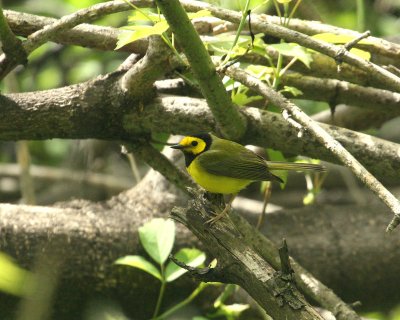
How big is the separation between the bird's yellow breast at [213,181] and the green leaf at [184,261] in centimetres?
33

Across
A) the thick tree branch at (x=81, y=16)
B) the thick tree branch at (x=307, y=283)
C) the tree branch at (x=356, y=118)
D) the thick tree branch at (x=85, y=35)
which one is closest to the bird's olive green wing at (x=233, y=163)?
the thick tree branch at (x=307, y=283)

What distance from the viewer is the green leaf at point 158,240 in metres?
3.43

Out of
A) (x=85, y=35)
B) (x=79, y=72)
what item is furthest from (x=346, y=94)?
(x=79, y=72)

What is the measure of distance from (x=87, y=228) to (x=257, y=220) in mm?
1098

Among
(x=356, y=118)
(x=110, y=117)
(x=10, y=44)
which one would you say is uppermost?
(x=10, y=44)

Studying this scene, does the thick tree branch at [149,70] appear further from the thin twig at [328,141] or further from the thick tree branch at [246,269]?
the thick tree branch at [246,269]

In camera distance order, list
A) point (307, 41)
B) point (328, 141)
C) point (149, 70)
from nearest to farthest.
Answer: point (328, 141) → point (307, 41) → point (149, 70)

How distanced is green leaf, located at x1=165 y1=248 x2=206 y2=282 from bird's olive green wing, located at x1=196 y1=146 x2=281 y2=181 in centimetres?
42

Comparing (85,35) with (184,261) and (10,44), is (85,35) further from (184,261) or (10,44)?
(184,261)

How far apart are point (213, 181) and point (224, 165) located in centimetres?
12

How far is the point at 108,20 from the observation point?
19.0 ft

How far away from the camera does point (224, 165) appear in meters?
3.64

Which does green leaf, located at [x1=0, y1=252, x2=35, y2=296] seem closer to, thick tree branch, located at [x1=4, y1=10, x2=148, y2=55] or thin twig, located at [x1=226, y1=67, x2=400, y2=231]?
thick tree branch, located at [x1=4, y1=10, x2=148, y2=55]

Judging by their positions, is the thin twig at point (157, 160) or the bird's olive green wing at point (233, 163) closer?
the bird's olive green wing at point (233, 163)
